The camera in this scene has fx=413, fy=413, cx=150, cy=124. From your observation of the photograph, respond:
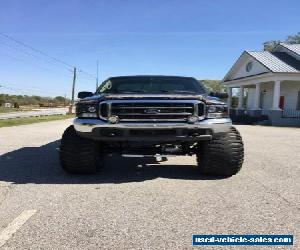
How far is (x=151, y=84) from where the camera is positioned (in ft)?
24.2

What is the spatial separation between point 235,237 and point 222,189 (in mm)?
1976

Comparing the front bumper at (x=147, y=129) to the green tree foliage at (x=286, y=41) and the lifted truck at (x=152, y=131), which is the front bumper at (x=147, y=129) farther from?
the green tree foliage at (x=286, y=41)

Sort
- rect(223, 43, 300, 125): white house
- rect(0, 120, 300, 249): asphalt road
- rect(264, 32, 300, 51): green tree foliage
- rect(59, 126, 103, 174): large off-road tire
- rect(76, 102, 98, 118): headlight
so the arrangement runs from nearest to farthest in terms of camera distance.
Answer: rect(0, 120, 300, 249): asphalt road < rect(76, 102, 98, 118): headlight < rect(59, 126, 103, 174): large off-road tire < rect(223, 43, 300, 125): white house < rect(264, 32, 300, 51): green tree foliage

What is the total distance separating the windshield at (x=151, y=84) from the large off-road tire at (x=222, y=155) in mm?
1245

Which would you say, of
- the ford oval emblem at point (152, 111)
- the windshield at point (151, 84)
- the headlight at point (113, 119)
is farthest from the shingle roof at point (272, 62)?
the headlight at point (113, 119)

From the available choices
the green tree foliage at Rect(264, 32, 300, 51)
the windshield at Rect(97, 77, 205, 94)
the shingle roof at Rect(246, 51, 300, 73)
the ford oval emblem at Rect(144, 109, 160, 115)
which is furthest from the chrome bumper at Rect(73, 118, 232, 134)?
the green tree foliage at Rect(264, 32, 300, 51)

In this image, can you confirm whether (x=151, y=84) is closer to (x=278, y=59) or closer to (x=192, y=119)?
(x=192, y=119)

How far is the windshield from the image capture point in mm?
7266

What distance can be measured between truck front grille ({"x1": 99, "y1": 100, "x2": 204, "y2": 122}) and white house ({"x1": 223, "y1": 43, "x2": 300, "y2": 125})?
25.0 metres

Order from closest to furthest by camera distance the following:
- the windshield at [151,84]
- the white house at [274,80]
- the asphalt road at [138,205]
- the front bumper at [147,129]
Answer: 1. the asphalt road at [138,205]
2. the front bumper at [147,129]
3. the windshield at [151,84]
4. the white house at [274,80]

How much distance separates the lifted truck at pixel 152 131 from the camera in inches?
227

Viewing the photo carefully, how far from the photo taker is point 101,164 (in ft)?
21.4

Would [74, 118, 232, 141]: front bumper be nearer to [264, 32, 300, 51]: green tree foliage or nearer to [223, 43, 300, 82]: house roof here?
[223, 43, 300, 82]: house roof

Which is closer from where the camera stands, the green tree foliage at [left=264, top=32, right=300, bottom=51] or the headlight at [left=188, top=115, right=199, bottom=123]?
the headlight at [left=188, top=115, right=199, bottom=123]
